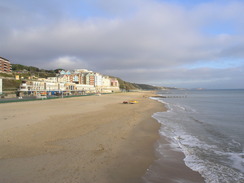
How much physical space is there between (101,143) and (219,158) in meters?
4.72

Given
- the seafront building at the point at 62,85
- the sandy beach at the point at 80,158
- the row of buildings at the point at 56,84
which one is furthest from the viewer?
the seafront building at the point at 62,85

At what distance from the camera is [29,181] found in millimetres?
3793

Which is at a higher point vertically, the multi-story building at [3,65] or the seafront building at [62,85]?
the multi-story building at [3,65]

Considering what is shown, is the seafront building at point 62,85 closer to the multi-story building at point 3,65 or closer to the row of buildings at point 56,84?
the row of buildings at point 56,84

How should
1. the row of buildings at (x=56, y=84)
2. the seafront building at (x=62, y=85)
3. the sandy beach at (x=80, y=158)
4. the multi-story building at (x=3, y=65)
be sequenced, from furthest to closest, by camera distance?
the multi-story building at (x=3, y=65) → the seafront building at (x=62, y=85) → the row of buildings at (x=56, y=84) → the sandy beach at (x=80, y=158)

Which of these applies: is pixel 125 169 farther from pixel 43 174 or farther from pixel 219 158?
pixel 219 158

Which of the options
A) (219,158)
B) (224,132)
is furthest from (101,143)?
(224,132)

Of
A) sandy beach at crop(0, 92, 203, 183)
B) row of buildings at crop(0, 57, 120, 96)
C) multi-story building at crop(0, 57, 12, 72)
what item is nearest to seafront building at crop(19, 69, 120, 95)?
row of buildings at crop(0, 57, 120, 96)

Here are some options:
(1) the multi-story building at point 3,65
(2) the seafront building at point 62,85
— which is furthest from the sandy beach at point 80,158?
(1) the multi-story building at point 3,65

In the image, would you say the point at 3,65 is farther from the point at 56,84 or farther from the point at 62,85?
the point at 62,85

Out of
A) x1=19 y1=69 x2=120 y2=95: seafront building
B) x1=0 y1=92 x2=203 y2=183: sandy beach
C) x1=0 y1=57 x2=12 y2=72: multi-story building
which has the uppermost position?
x1=0 y1=57 x2=12 y2=72: multi-story building

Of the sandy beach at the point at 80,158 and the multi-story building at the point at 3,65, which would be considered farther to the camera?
the multi-story building at the point at 3,65

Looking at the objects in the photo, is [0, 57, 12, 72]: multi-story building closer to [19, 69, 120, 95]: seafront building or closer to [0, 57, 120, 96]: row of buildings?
[0, 57, 120, 96]: row of buildings

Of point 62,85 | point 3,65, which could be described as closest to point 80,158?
point 62,85
